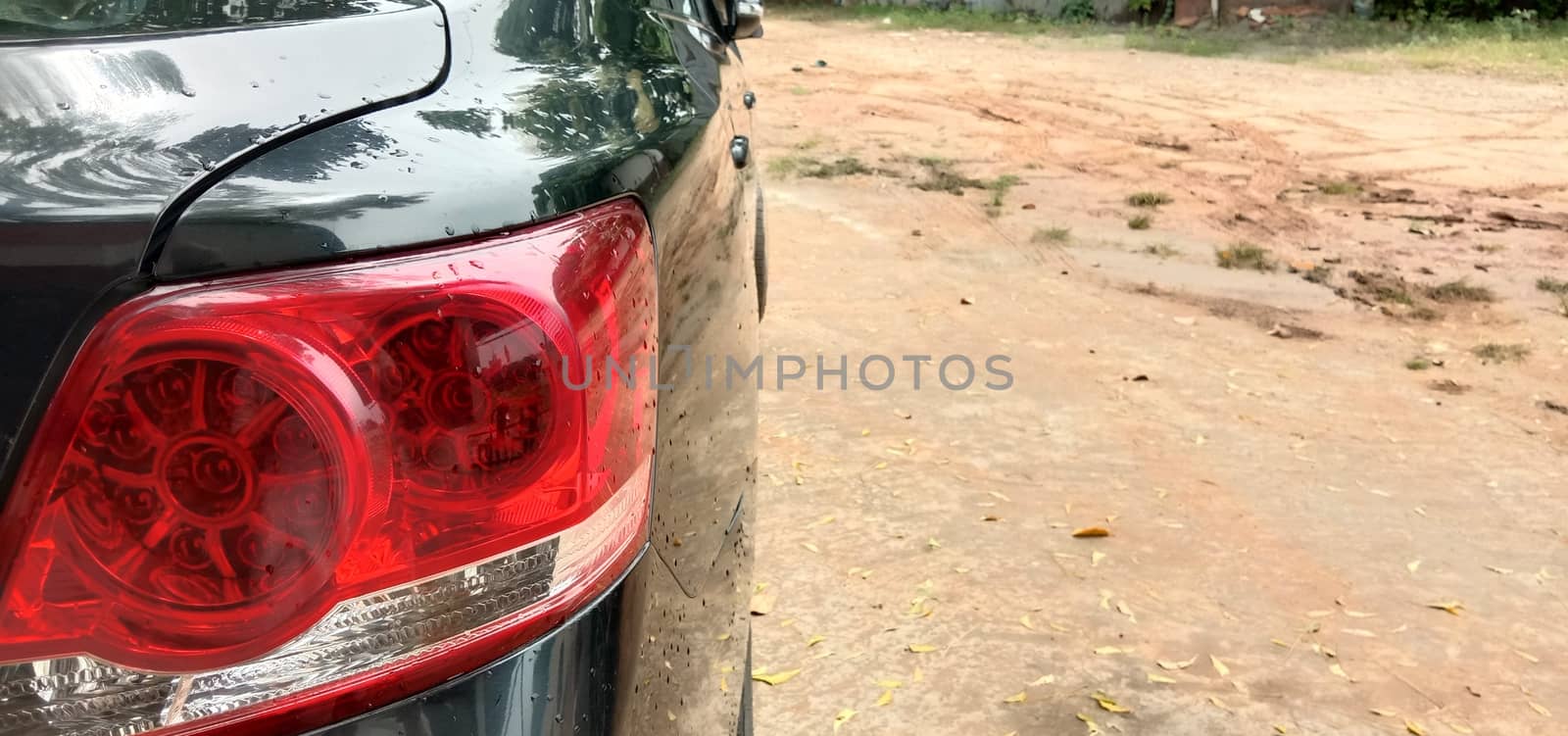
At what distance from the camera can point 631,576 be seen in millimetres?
943

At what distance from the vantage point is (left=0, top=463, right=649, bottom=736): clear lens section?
28.6 inches

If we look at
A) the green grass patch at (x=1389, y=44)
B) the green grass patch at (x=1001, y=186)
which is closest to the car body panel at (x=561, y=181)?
the green grass patch at (x=1001, y=186)

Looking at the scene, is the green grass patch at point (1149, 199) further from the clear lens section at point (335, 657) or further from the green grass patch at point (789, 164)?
the clear lens section at point (335, 657)

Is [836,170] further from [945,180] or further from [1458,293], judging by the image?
[1458,293]

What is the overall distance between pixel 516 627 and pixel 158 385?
0.94 feet

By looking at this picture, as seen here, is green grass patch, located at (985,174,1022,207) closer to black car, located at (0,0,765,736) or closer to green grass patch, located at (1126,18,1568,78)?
black car, located at (0,0,765,736)

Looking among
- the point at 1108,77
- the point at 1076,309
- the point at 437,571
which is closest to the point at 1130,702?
the point at 437,571

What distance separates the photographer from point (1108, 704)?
244 centimetres

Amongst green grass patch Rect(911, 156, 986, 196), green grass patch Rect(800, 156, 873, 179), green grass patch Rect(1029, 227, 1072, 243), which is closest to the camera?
green grass patch Rect(1029, 227, 1072, 243)

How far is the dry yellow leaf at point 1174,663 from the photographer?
8.42 feet

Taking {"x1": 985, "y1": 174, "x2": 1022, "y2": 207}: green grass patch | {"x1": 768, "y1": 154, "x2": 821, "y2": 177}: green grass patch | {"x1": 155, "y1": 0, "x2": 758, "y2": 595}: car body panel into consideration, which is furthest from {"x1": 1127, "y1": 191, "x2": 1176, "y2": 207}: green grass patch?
{"x1": 155, "y1": 0, "x2": 758, "y2": 595}: car body panel

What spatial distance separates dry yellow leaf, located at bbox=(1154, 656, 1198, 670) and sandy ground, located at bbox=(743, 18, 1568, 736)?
1cm

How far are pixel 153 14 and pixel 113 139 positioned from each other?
0.23m

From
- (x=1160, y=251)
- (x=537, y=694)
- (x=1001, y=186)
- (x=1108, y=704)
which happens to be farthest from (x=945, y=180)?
(x=537, y=694)
